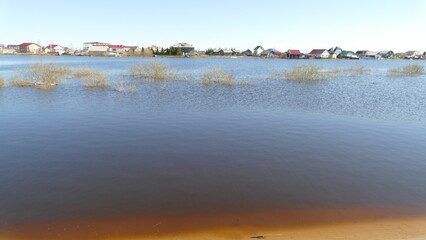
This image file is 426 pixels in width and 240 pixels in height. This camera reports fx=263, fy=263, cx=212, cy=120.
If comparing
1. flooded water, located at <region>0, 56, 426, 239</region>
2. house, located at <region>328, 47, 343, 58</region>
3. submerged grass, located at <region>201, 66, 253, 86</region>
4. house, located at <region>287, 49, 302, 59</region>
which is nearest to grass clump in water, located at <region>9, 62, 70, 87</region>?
flooded water, located at <region>0, 56, 426, 239</region>

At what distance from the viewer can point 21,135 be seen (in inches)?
679

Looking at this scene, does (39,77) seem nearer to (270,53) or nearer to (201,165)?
(201,165)

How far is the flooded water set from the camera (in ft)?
30.8

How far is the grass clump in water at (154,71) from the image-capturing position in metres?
48.5

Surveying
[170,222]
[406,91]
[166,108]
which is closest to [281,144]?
[170,222]

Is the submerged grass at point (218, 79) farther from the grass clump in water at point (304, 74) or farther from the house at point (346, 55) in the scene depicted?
the house at point (346, 55)

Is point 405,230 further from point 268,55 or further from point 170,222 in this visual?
point 268,55

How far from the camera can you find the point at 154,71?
1927 inches

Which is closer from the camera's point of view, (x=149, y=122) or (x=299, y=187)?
(x=299, y=187)

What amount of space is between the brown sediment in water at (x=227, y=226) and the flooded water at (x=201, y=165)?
0.07 metres

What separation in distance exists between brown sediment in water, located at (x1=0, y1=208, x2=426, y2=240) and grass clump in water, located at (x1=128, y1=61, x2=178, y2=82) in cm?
3971

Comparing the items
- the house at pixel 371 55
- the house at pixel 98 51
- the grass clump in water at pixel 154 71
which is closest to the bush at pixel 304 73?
the grass clump in water at pixel 154 71

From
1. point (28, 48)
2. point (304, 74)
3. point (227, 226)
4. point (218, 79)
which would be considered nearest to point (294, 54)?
point (304, 74)

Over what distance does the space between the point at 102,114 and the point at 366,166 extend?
20087 millimetres
